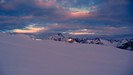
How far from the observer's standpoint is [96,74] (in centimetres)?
286

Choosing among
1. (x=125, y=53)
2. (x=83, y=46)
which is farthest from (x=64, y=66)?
(x=125, y=53)

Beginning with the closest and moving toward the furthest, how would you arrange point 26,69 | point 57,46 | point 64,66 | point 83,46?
point 26,69, point 64,66, point 57,46, point 83,46

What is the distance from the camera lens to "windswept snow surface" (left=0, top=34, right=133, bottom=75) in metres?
2.80

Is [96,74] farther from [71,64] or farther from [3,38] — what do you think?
[3,38]

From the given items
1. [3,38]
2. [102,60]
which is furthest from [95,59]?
[3,38]

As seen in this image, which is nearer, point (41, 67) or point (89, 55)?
point (41, 67)

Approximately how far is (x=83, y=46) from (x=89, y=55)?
45cm

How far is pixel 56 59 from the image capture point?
3.12m

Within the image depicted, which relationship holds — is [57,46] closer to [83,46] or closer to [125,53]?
[83,46]

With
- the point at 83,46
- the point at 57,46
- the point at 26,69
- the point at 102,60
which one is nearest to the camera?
the point at 26,69

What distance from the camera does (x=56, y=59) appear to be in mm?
3121

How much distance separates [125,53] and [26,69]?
1.83 meters

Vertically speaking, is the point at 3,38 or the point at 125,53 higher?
the point at 3,38

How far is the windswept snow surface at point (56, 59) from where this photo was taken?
280 centimetres
